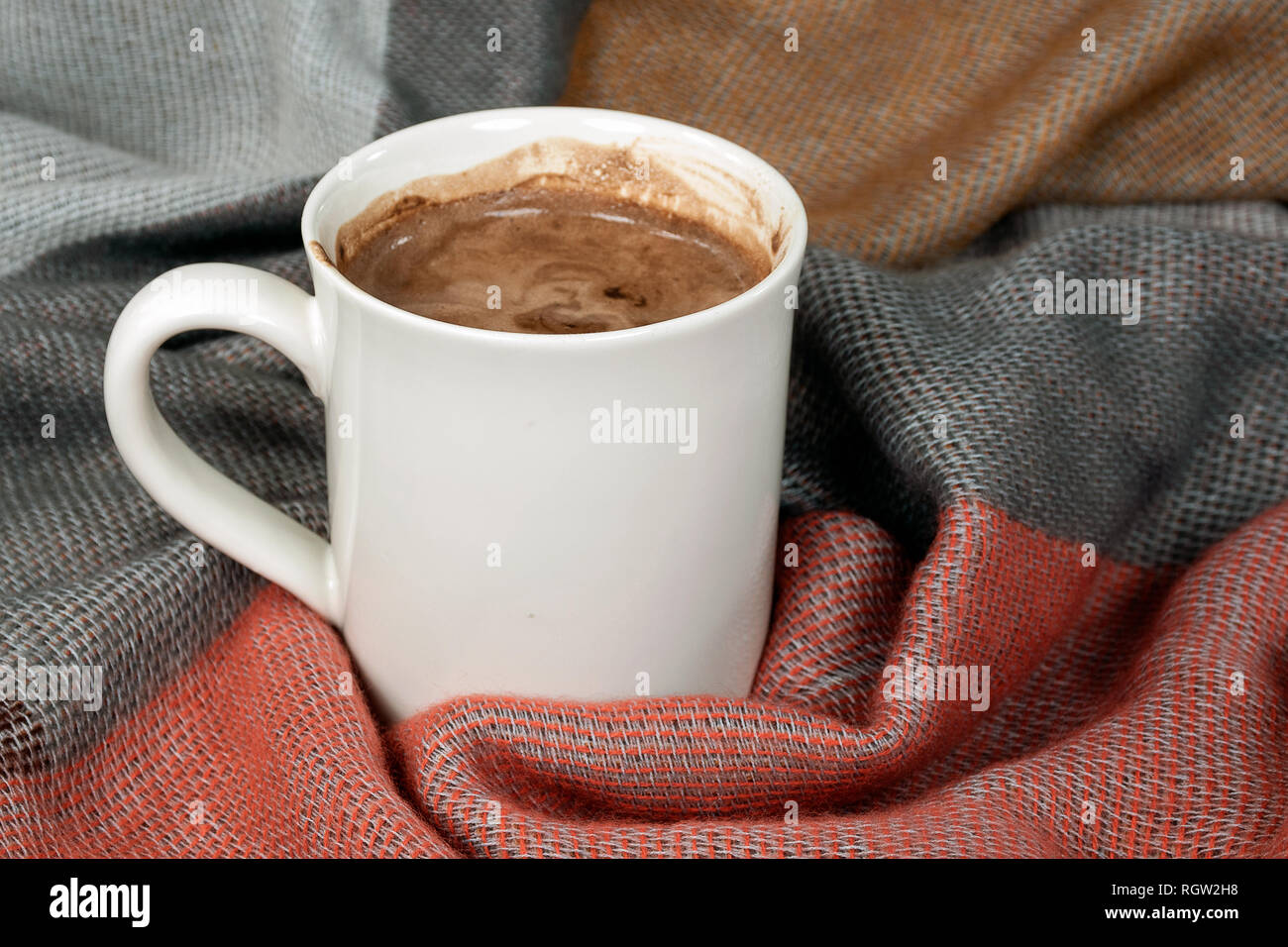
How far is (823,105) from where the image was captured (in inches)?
36.5

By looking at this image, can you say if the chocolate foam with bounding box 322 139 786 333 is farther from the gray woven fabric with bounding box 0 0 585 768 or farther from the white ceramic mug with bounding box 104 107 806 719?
the gray woven fabric with bounding box 0 0 585 768

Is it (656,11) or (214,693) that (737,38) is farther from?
(214,693)

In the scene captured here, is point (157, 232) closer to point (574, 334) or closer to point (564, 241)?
point (564, 241)

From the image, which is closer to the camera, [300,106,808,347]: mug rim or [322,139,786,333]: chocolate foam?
[300,106,808,347]: mug rim

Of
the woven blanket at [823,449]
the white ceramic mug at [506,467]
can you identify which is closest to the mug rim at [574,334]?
the white ceramic mug at [506,467]

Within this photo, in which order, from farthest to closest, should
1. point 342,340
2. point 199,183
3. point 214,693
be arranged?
point 199,183 → point 214,693 → point 342,340

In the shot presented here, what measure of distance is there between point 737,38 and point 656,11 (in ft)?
0.17

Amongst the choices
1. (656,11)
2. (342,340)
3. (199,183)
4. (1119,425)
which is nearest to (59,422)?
(199,183)

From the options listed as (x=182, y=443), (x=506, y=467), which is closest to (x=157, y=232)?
(x=182, y=443)

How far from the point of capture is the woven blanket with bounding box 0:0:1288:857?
2.08 feet

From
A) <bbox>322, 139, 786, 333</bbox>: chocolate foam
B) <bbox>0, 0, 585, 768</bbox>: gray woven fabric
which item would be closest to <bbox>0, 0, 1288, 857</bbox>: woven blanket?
<bbox>0, 0, 585, 768</bbox>: gray woven fabric

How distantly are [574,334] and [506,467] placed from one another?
0.19ft

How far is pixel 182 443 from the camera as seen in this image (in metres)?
0.67

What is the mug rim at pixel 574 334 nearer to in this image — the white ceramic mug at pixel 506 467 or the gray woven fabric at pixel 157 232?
the white ceramic mug at pixel 506 467
